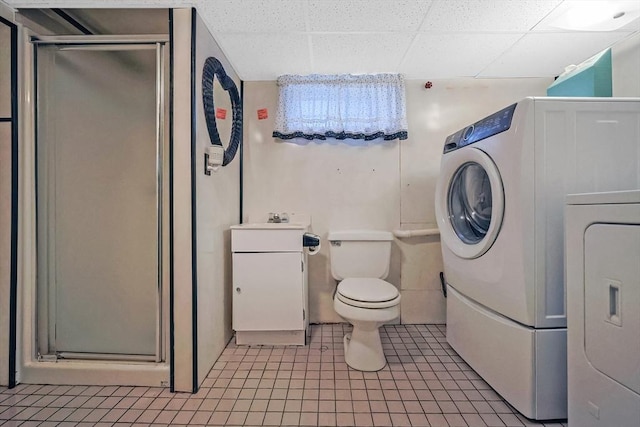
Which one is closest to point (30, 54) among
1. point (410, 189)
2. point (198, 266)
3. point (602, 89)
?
point (198, 266)

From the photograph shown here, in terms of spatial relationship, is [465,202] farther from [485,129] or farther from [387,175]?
[387,175]

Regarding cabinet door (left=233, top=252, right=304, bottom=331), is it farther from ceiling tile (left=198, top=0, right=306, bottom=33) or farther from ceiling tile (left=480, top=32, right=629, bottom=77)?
ceiling tile (left=480, top=32, right=629, bottom=77)

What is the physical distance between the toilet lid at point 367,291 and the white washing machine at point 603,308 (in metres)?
0.77

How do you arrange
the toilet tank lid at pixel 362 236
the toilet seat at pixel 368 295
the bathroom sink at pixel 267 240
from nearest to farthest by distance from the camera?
the toilet seat at pixel 368 295, the bathroom sink at pixel 267 240, the toilet tank lid at pixel 362 236

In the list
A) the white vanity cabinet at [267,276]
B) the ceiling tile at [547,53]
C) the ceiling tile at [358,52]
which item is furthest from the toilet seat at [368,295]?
the ceiling tile at [547,53]

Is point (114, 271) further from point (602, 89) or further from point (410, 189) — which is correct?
point (602, 89)

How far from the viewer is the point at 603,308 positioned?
0.92 m

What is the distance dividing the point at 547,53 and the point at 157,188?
2560 mm

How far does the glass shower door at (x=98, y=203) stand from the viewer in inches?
61.1

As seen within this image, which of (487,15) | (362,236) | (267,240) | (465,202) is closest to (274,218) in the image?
(267,240)

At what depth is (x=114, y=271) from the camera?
1.73 metres

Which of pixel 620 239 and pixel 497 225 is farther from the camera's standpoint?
pixel 497 225

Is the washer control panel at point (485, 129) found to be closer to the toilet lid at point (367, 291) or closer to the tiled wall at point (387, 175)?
the tiled wall at point (387, 175)

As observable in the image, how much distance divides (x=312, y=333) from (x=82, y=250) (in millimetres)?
1544
